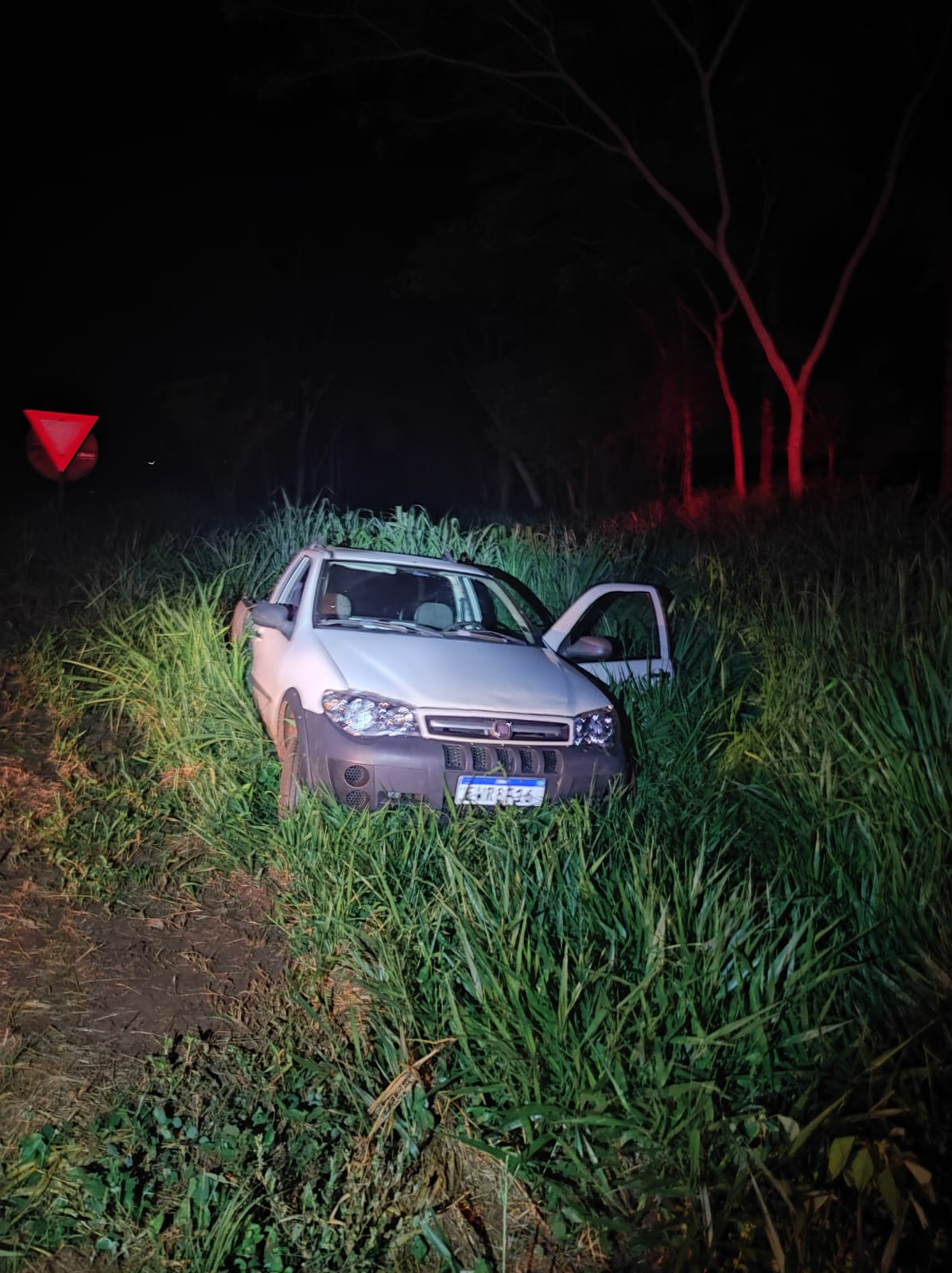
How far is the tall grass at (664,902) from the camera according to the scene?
279 cm

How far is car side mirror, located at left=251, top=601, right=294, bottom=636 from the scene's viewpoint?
19.1ft

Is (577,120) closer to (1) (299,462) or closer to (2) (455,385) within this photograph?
(1) (299,462)

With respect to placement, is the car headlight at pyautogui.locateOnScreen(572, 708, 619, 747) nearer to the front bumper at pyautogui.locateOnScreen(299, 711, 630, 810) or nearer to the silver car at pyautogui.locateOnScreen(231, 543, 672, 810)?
the silver car at pyautogui.locateOnScreen(231, 543, 672, 810)

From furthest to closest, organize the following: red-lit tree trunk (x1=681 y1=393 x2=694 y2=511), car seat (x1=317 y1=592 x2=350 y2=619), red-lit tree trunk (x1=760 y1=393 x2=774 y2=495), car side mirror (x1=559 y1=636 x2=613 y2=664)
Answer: red-lit tree trunk (x1=681 y1=393 x2=694 y2=511) < red-lit tree trunk (x1=760 y1=393 x2=774 y2=495) < car seat (x1=317 y1=592 x2=350 y2=619) < car side mirror (x1=559 y1=636 x2=613 y2=664)

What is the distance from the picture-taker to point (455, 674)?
5.18 m

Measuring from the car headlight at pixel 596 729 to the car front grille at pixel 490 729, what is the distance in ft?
0.54

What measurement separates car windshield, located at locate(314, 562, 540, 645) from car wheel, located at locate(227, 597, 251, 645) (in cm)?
71

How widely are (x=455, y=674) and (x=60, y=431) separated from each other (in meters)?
6.74

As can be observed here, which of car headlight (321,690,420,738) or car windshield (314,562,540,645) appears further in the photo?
car windshield (314,562,540,645)

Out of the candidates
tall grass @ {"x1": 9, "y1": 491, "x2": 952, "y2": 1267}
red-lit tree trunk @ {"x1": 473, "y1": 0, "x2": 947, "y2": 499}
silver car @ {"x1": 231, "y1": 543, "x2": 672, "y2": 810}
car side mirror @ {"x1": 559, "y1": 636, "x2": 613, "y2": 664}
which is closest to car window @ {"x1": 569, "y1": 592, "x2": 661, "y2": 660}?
tall grass @ {"x1": 9, "y1": 491, "x2": 952, "y2": 1267}

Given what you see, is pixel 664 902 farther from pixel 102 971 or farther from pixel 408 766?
pixel 102 971

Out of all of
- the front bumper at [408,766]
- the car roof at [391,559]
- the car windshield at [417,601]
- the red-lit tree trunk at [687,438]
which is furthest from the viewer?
the red-lit tree trunk at [687,438]

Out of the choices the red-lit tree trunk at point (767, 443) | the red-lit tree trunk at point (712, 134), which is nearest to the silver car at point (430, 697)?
the red-lit tree trunk at point (712, 134)

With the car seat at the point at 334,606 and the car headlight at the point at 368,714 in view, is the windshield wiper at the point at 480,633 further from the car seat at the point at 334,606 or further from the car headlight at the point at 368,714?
the car headlight at the point at 368,714
